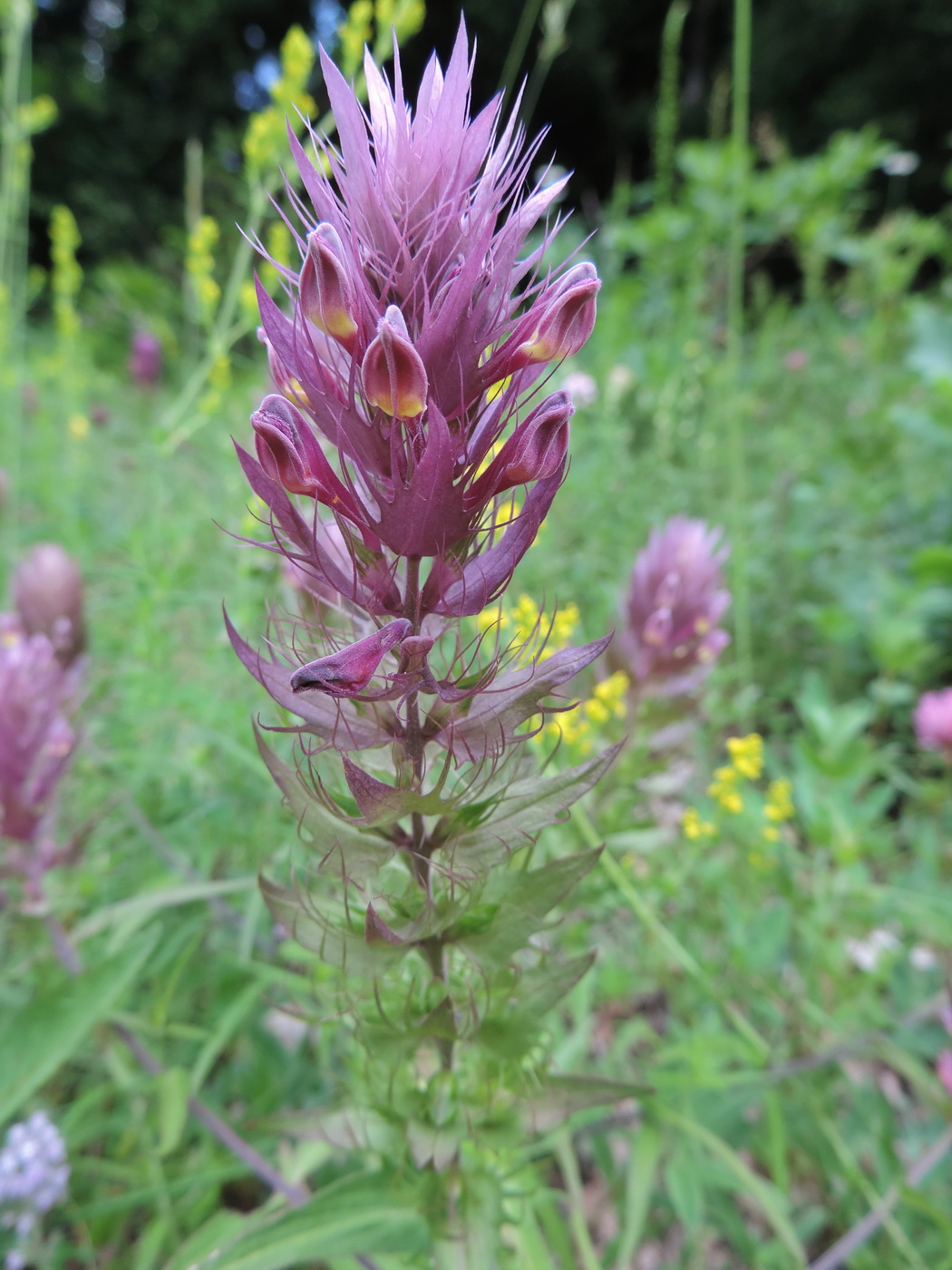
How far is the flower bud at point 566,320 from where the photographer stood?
65cm

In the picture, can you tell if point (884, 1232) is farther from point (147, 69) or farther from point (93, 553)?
point (147, 69)

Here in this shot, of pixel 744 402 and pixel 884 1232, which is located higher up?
pixel 744 402

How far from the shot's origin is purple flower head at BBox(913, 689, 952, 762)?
2.17 meters

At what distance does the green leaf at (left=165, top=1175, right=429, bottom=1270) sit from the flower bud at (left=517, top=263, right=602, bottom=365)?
98cm

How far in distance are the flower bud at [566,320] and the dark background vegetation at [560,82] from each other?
11199mm

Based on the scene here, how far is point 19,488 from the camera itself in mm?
4281

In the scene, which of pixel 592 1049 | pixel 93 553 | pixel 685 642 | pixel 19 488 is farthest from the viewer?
pixel 19 488

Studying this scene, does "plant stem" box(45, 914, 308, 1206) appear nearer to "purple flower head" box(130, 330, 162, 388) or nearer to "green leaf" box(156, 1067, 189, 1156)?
"green leaf" box(156, 1067, 189, 1156)

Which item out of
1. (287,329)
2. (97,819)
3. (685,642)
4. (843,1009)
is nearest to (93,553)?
(97,819)

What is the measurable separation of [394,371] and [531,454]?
15 cm

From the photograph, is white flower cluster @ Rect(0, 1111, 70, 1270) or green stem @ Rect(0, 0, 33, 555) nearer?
white flower cluster @ Rect(0, 1111, 70, 1270)

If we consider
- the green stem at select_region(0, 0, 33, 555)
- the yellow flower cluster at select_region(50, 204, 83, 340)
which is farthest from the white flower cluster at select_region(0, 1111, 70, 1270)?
the yellow flower cluster at select_region(50, 204, 83, 340)

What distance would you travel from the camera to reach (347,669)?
61cm

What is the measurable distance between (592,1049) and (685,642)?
3.88ft
